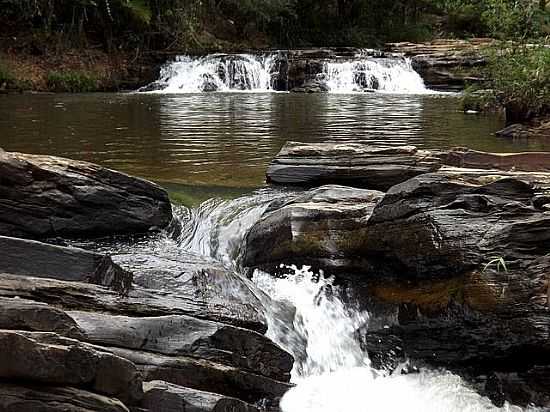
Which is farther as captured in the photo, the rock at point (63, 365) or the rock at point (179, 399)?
the rock at point (179, 399)

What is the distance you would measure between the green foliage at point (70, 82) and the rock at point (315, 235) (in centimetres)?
1799

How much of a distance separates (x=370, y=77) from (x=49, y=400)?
21.5m

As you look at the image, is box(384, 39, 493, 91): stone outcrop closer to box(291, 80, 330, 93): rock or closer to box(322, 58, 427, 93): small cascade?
box(322, 58, 427, 93): small cascade

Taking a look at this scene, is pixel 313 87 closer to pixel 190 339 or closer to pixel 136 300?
pixel 136 300

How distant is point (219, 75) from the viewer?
23734 millimetres

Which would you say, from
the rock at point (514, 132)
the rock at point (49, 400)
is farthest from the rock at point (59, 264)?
the rock at point (514, 132)

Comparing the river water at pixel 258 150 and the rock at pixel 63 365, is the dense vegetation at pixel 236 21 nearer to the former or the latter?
the river water at pixel 258 150

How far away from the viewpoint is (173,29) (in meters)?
26.5

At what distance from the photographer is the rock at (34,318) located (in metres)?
3.22

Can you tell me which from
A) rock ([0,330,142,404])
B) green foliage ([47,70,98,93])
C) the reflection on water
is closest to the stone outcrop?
the reflection on water

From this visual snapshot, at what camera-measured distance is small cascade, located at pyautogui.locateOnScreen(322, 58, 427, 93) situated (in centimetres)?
2342

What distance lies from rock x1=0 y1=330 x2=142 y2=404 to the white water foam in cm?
142

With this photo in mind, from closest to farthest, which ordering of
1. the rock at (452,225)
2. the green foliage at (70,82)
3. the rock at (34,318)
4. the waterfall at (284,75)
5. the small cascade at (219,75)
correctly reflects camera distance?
the rock at (34,318), the rock at (452,225), the green foliage at (70,82), the waterfall at (284,75), the small cascade at (219,75)

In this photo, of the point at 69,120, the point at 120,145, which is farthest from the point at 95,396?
the point at 69,120
